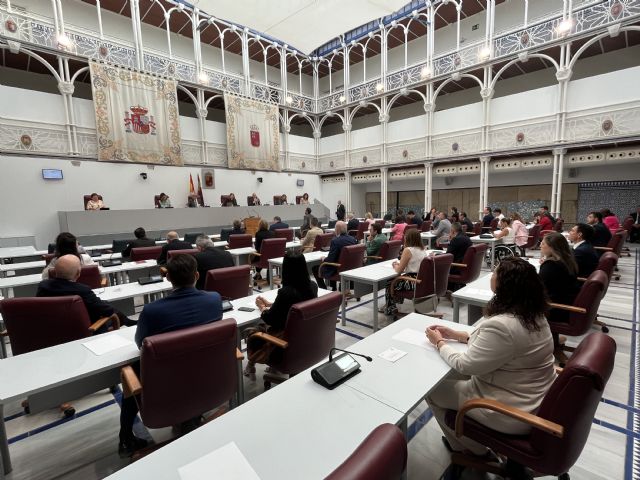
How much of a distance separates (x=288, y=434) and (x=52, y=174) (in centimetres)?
1176

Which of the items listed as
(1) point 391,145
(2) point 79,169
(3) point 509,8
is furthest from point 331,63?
(2) point 79,169

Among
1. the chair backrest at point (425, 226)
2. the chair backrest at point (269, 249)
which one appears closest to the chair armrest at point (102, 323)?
the chair backrest at point (269, 249)

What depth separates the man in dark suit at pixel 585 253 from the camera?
3486mm

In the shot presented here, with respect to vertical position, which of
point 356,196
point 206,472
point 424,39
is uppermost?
point 424,39

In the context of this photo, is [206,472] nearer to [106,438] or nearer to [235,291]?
[106,438]

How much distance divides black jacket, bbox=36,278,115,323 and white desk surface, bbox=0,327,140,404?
581 mm

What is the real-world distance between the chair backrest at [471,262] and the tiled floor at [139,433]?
1.74 m

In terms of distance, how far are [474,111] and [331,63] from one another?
8057mm

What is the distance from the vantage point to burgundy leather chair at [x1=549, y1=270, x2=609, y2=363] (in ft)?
8.65

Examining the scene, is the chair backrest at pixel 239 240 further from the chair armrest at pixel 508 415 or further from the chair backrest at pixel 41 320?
Result: the chair armrest at pixel 508 415

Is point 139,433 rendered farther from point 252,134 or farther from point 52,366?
point 252,134

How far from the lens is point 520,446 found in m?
1.42

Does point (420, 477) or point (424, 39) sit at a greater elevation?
point (424, 39)

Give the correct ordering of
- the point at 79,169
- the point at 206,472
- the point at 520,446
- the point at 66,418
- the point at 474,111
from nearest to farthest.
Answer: the point at 206,472 → the point at 520,446 → the point at 66,418 → the point at 79,169 → the point at 474,111
